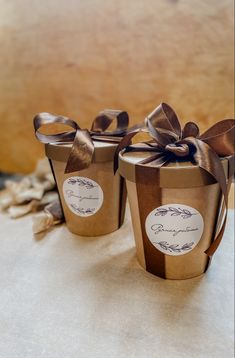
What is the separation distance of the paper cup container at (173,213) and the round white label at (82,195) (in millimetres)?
107

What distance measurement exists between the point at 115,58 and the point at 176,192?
0.55m

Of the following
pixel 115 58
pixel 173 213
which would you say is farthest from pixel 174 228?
pixel 115 58

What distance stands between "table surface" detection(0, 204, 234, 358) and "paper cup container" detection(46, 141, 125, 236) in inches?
1.6

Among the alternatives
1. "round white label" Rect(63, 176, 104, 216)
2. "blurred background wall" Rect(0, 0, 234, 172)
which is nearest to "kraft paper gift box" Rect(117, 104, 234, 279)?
"round white label" Rect(63, 176, 104, 216)

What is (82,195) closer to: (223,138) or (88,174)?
(88,174)

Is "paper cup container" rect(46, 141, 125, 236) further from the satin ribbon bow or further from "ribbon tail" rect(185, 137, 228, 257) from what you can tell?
"ribbon tail" rect(185, 137, 228, 257)

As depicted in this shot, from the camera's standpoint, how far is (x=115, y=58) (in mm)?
855

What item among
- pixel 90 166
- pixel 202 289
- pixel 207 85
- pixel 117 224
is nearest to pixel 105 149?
pixel 90 166

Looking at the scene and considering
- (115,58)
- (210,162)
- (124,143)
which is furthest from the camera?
(115,58)

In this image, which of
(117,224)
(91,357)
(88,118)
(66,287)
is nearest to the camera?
(91,357)

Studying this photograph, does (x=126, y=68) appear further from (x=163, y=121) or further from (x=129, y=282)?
(x=129, y=282)

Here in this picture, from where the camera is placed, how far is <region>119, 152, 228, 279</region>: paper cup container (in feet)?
1.43

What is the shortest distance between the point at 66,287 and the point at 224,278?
0.88ft

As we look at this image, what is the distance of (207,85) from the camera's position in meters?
0.82
